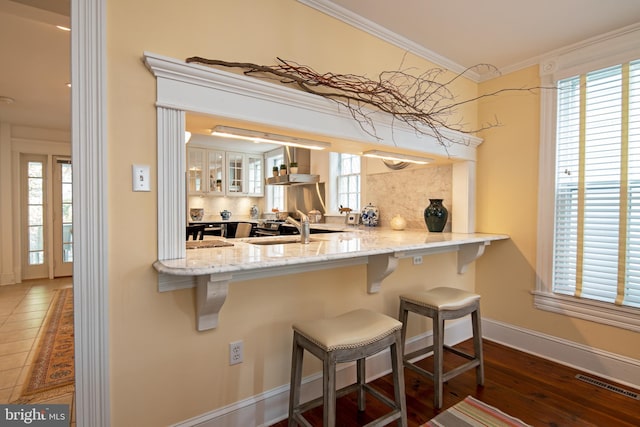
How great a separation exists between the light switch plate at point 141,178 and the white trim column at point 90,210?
11cm

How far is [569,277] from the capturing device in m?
2.53

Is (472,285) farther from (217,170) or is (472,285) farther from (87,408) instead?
(217,170)

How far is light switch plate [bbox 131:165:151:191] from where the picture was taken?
1393mm

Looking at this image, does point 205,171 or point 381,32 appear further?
point 205,171

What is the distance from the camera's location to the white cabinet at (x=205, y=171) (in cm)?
644

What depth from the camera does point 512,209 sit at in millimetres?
2830

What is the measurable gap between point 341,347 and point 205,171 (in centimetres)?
588

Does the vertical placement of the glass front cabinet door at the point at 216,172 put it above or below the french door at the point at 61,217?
above

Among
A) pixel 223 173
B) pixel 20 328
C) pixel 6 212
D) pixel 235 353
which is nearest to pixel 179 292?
pixel 235 353

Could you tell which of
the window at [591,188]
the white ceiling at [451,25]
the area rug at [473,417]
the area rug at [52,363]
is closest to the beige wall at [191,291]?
the white ceiling at [451,25]

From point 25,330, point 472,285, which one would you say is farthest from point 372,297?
point 25,330

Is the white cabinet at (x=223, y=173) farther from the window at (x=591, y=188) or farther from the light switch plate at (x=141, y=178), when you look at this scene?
the window at (x=591, y=188)

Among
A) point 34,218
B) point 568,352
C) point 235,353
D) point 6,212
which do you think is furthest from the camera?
point 34,218

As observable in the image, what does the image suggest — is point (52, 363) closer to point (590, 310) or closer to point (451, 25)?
point (451, 25)
